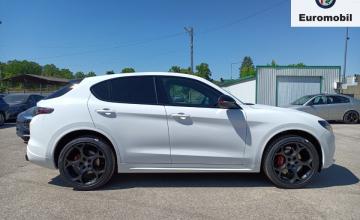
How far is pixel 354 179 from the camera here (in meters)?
4.63

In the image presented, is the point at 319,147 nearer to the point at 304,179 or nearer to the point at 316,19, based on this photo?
the point at 304,179

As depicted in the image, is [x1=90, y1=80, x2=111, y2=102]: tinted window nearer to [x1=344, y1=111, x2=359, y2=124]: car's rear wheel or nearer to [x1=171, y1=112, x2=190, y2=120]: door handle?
[x1=171, y1=112, x2=190, y2=120]: door handle

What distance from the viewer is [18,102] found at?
13133mm

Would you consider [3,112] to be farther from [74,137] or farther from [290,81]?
[290,81]

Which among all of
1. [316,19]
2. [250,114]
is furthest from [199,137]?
[316,19]

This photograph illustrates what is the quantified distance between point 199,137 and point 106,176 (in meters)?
1.46

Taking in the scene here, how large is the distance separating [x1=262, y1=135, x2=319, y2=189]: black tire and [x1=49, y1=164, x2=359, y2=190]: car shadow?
0.20 meters

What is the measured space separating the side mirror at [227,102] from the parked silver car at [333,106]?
9.12m

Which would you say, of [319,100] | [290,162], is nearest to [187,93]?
[290,162]

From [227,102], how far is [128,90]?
1462mm

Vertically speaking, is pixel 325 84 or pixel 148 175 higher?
pixel 325 84

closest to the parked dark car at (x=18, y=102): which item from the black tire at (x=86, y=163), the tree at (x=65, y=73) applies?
the black tire at (x=86, y=163)

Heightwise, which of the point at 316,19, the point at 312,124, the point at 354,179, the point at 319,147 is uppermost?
the point at 316,19

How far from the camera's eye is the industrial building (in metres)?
19.5
